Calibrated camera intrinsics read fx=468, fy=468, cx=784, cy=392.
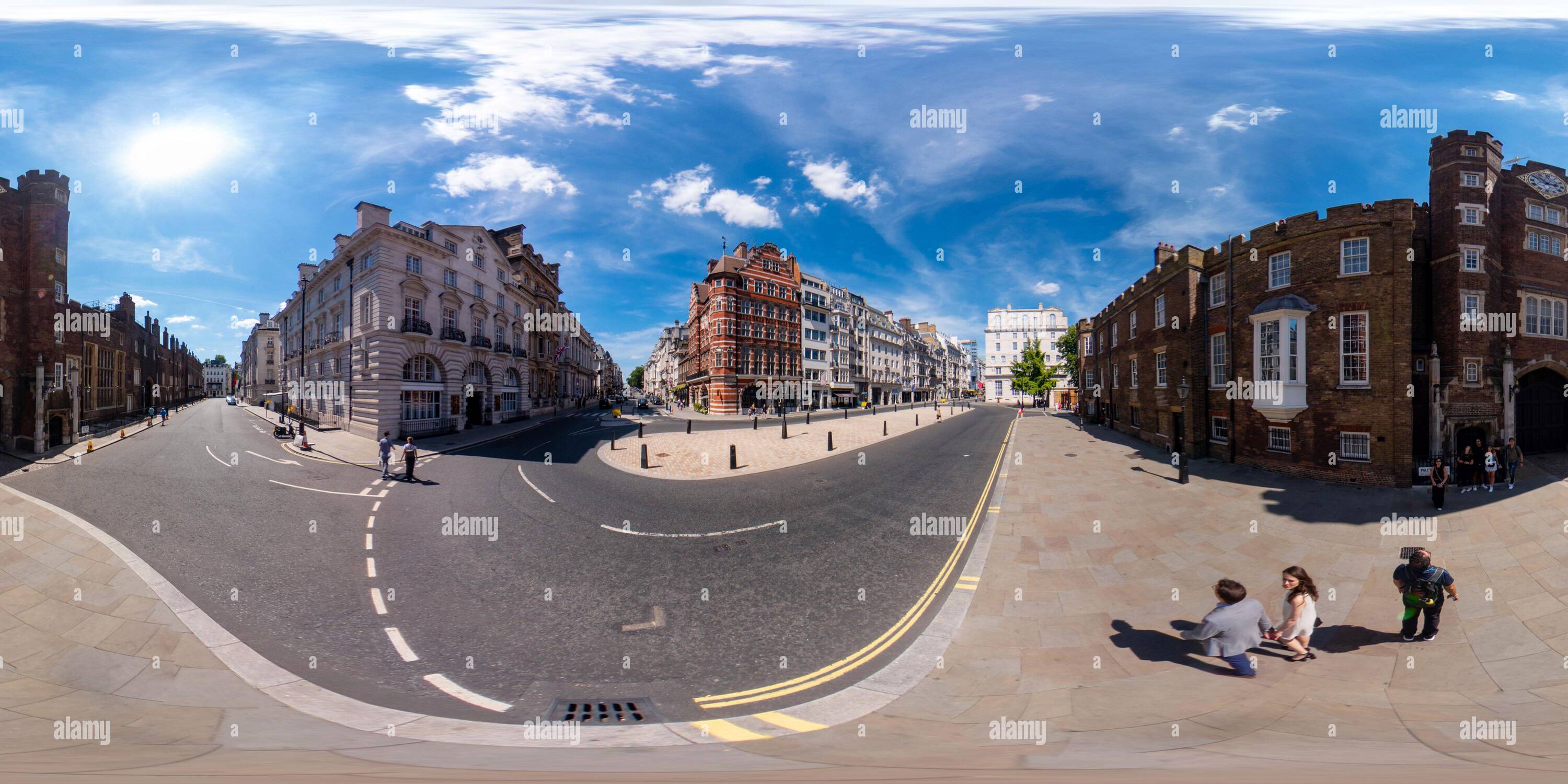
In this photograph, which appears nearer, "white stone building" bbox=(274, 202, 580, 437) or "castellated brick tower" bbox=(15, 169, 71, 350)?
"castellated brick tower" bbox=(15, 169, 71, 350)

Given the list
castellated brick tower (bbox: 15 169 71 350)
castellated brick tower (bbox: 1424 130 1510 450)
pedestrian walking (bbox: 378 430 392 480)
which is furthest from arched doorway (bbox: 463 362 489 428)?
castellated brick tower (bbox: 1424 130 1510 450)

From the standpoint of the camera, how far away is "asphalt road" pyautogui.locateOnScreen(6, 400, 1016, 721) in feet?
18.2

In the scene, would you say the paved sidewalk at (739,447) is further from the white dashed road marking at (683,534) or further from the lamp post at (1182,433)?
the lamp post at (1182,433)

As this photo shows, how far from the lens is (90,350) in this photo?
3484cm

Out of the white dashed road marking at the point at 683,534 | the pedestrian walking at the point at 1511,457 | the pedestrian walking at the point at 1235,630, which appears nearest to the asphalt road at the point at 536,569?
the white dashed road marking at the point at 683,534

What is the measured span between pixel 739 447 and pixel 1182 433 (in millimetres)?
20166

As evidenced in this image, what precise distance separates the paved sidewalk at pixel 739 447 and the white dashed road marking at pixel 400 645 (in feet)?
34.5

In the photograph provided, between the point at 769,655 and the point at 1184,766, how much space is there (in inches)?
161

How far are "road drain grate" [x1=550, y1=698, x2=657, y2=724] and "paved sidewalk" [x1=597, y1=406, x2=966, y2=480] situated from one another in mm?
11883

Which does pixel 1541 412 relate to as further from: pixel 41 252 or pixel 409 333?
pixel 41 252

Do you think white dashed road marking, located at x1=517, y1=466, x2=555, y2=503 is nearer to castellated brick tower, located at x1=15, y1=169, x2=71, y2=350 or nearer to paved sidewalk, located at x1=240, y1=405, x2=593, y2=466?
paved sidewalk, located at x1=240, y1=405, x2=593, y2=466

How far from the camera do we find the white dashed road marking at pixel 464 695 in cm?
491

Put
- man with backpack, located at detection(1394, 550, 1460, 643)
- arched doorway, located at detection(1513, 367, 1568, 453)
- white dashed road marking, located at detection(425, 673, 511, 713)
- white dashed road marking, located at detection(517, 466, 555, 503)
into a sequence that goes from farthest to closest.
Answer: arched doorway, located at detection(1513, 367, 1568, 453) < white dashed road marking, located at detection(517, 466, 555, 503) < man with backpack, located at detection(1394, 550, 1460, 643) < white dashed road marking, located at detection(425, 673, 511, 713)

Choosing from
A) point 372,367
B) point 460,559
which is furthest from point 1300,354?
point 372,367
